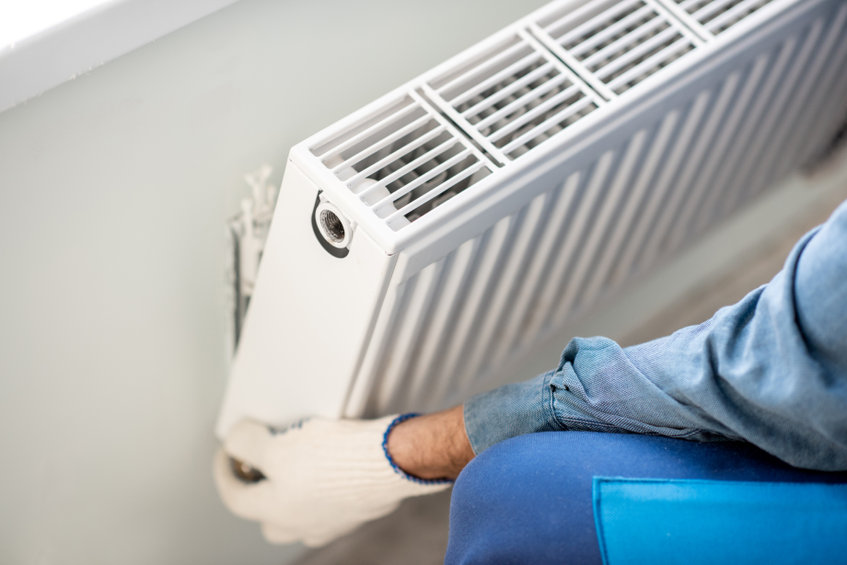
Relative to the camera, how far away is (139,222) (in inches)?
27.7

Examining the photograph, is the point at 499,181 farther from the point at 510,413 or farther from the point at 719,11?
the point at 719,11

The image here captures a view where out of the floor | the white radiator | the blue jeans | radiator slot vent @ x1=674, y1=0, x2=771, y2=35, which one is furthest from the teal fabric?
the floor

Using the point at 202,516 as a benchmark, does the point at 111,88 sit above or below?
above

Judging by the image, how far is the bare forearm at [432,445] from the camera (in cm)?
71

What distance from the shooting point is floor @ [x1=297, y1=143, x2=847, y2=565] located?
112 centimetres

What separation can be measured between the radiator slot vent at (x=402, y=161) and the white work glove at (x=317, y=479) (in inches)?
8.9

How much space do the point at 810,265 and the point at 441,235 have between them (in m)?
0.23

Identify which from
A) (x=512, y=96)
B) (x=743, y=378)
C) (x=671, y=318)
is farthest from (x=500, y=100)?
(x=671, y=318)

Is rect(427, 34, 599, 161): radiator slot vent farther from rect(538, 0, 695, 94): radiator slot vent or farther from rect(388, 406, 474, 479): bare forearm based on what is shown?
rect(388, 406, 474, 479): bare forearm

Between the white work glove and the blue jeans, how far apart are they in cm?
15

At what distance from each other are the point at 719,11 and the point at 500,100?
24 cm

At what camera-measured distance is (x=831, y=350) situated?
0.48 m

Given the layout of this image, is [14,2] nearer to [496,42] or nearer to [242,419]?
[496,42]

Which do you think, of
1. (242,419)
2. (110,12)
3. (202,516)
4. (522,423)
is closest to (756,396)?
(522,423)
